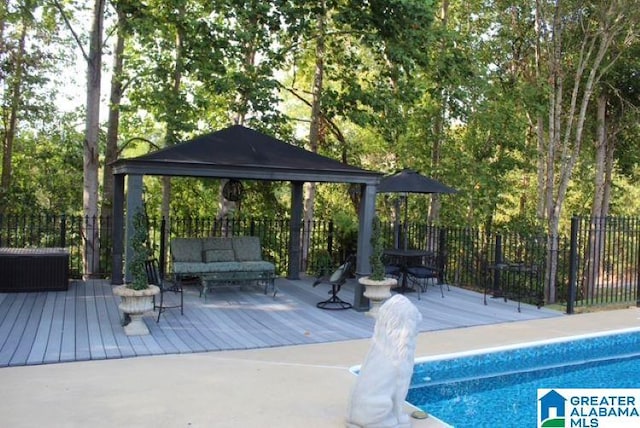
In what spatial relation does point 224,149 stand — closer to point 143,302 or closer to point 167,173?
point 167,173

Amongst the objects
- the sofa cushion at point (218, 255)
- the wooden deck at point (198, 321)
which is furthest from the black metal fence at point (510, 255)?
the sofa cushion at point (218, 255)

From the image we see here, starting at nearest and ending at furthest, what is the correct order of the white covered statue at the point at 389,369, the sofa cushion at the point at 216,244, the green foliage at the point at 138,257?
1. the white covered statue at the point at 389,369
2. the green foliage at the point at 138,257
3. the sofa cushion at the point at 216,244

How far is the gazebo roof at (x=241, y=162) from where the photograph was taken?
280 inches

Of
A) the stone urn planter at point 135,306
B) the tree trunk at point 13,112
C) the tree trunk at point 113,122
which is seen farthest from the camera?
the tree trunk at point 13,112

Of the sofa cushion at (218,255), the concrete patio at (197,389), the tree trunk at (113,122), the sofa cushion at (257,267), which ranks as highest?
the tree trunk at (113,122)

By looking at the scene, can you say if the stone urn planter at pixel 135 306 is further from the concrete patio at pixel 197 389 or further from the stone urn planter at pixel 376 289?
the stone urn planter at pixel 376 289

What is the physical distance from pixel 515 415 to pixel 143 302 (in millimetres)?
4282

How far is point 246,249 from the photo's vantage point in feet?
32.2

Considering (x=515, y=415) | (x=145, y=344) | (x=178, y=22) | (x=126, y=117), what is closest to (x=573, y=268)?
(x=515, y=415)

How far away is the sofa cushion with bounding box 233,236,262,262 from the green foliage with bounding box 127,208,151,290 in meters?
3.13

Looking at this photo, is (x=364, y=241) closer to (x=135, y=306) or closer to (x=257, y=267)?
(x=257, y=267)

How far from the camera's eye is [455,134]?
17938 millimetres

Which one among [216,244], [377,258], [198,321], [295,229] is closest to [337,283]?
[377,258]

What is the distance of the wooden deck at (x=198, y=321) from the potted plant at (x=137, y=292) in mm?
183
